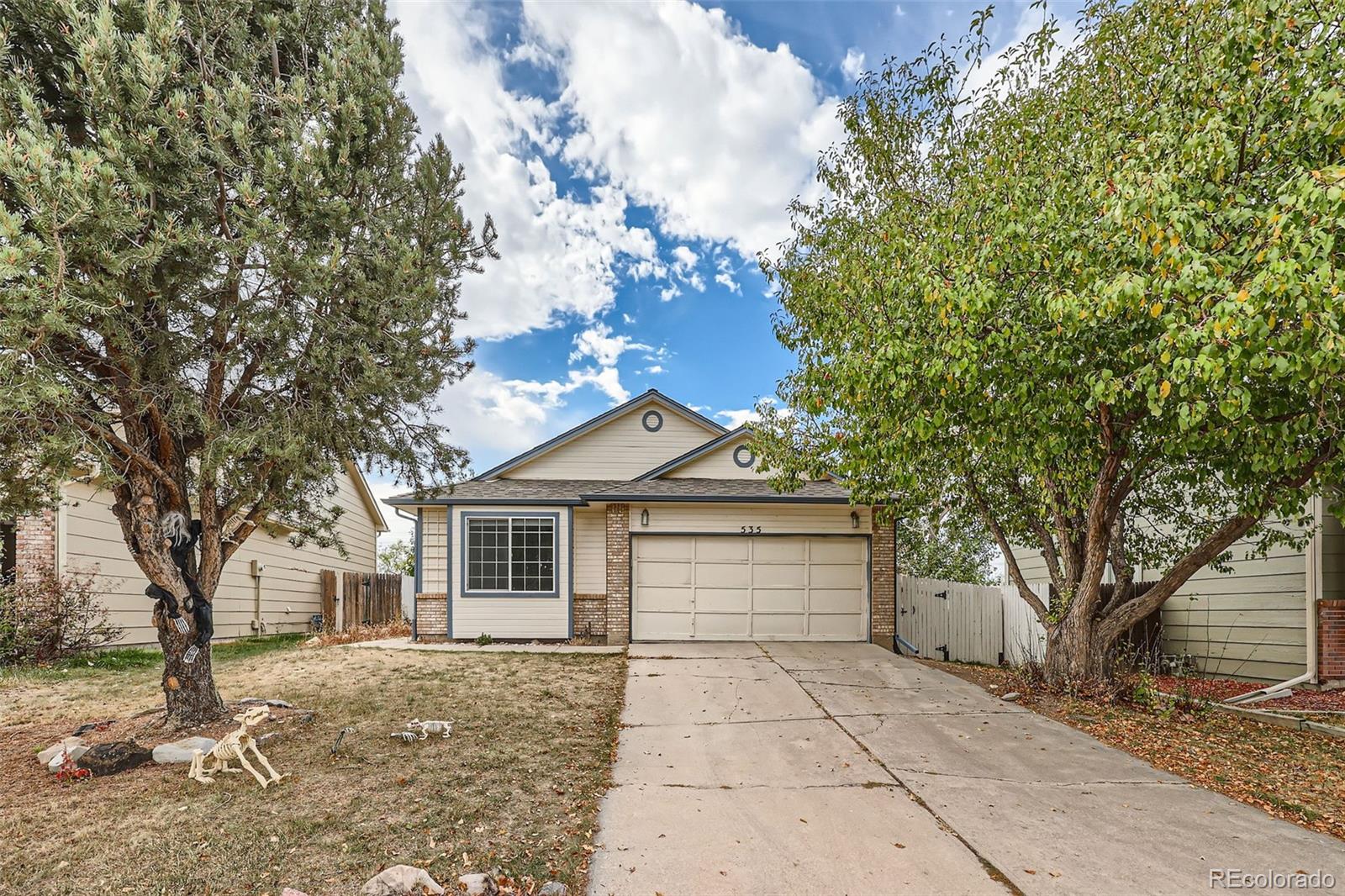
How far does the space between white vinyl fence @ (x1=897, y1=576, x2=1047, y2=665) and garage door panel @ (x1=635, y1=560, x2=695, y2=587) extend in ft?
15.0

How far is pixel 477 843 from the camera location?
3.83m

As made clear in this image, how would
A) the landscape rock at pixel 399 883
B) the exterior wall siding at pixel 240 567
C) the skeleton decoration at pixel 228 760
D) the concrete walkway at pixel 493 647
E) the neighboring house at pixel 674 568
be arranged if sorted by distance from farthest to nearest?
the neighboring house at pixel 674 568
the concrete walkway at pixel 493 647
the exterior wall siding at pixel 240 567
the skeleton decoration at pixel 228 760
the landscape rock at pixel 399 883

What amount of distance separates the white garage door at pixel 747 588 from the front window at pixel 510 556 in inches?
67.9

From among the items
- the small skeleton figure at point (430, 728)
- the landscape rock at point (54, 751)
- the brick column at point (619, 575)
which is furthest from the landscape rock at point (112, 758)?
the brick column at point (619, 575)

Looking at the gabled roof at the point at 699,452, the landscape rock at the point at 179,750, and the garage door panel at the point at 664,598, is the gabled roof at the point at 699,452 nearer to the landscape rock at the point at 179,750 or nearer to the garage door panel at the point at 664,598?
the garage door panel at the point at 664,598

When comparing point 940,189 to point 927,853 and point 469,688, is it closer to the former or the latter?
point 927,853

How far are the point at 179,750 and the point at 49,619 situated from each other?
676 centimetres

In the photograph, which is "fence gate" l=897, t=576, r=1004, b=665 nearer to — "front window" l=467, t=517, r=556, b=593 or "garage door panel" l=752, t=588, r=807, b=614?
"garage door panel" l=752, t=588, r=807, b=614

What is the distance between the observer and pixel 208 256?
511cm

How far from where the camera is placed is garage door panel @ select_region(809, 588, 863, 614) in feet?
39.9

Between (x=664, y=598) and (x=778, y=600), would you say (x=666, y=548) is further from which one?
(x=778, y=600)

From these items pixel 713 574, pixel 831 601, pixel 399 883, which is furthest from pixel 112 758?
pixel 831 601

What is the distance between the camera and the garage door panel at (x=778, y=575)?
1217 cm

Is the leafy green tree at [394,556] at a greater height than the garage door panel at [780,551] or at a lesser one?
lesser
